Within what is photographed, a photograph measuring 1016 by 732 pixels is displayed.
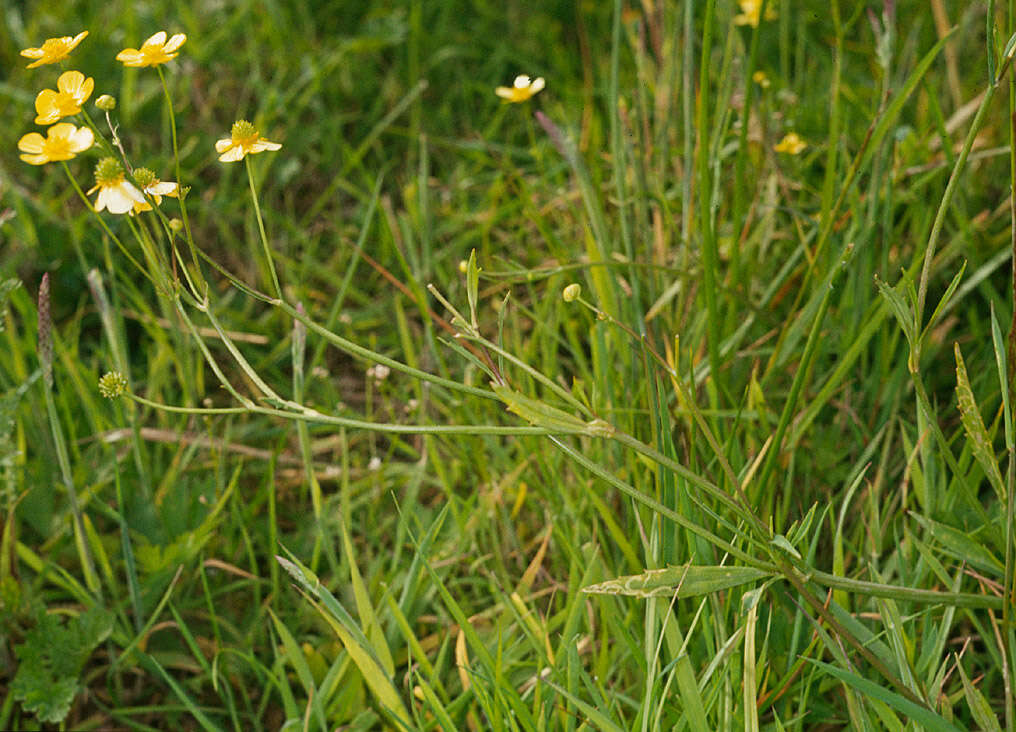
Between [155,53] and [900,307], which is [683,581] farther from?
[155,53]

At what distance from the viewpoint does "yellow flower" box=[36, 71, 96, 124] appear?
0.81 meters

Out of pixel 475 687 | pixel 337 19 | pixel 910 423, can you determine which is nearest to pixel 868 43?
pixel 910 423

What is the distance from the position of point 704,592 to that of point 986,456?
298 millimetres

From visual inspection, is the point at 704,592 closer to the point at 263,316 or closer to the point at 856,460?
the point at 856,460

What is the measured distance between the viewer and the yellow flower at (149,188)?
84 cm

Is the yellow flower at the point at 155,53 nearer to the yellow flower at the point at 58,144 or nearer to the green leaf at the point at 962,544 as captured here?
the yellow flower at the point at 58,144

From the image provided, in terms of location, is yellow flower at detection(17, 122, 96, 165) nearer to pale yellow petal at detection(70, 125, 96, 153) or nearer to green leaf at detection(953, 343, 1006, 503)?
pale yellow petal at detection(70, 125, 96, 153)

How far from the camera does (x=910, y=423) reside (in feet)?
4.46

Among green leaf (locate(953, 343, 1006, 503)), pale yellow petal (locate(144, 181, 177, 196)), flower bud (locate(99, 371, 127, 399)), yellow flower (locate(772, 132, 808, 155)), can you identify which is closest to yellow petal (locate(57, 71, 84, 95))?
pale yellow petal (locate(144, 181, 177, 196))

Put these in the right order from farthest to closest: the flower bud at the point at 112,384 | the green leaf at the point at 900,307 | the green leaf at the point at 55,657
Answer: the green leaf at the point at 55,657 → the flower bud at the point at 112,384 → the green leaf at the point at 900,307

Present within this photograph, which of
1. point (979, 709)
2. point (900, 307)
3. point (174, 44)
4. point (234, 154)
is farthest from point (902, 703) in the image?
point (174, 44)

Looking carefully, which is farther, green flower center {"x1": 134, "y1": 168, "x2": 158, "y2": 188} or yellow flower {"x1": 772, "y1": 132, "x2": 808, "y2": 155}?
yellow flower {"x1": 772, "y1": 132, "x2": 808, "y2": 155}

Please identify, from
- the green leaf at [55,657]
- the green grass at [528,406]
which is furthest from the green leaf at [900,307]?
the green leaf at [55,657]

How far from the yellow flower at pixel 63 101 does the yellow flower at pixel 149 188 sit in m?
0.07
